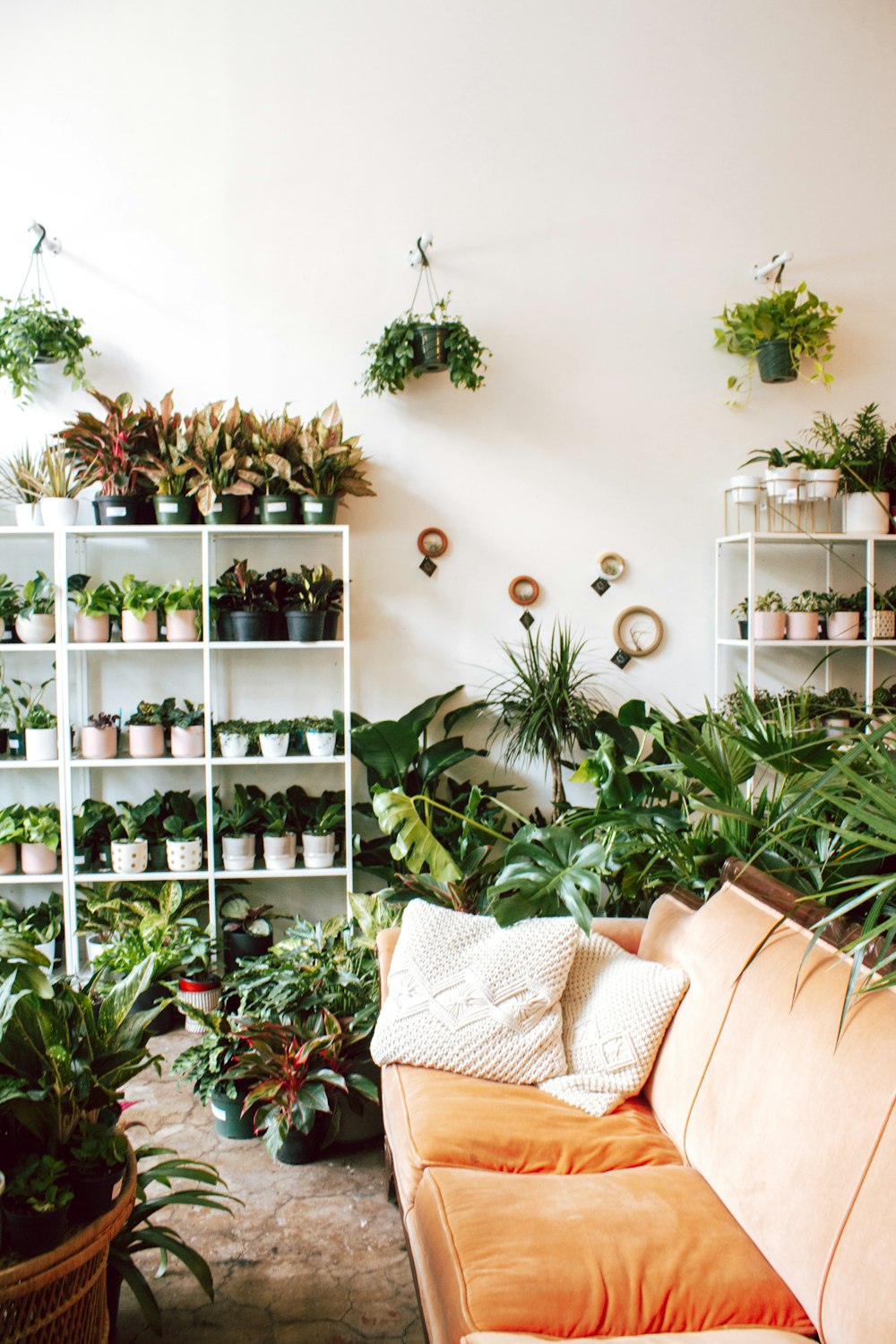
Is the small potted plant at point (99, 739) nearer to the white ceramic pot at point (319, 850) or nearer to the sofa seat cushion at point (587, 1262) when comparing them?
the white ceramic pot at point (319, 850)

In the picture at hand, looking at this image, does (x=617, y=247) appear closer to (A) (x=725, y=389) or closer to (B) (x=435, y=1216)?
(A) (x=725, y=389)

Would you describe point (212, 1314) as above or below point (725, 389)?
below

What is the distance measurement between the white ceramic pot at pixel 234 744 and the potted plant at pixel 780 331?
2.54m

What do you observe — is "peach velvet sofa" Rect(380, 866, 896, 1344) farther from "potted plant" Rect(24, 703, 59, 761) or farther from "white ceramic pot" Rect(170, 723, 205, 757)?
"potted plant" Rect(24, 703, 59, 761)

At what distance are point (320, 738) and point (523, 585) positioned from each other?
1103 millimetres

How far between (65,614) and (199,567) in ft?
1.96

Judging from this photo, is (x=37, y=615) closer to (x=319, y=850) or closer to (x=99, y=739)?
(x=99, y=739)

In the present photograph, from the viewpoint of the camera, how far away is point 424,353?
4.18 meters

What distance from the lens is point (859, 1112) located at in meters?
1.66

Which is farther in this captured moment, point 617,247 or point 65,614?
point 617,247

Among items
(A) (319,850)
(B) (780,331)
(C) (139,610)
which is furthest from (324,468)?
(B) (780,331)

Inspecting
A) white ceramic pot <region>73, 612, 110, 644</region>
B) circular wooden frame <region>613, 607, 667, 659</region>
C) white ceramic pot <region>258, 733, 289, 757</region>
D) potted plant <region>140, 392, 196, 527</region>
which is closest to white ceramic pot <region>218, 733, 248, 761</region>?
white ceramic pot <region>258, 733, 289, 757</region>

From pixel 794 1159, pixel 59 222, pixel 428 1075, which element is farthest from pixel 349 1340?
pixel 59 222

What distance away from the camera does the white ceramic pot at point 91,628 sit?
4047 millimetres
